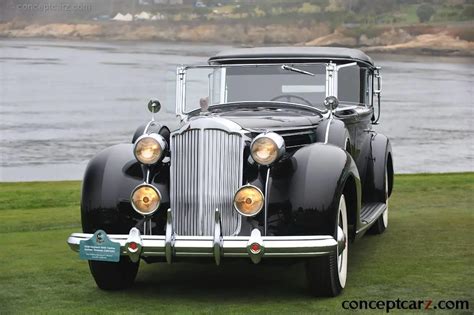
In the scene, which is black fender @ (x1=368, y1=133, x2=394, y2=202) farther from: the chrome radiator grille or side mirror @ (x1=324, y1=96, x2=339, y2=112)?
the chrome radiator grille

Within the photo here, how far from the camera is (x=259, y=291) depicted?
6.70 meters

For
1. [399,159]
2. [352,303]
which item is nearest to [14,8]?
[399,159]

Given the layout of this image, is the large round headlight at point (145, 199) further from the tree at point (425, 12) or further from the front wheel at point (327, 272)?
the tree at point (425, 12)

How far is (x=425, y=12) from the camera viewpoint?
23.6 metres

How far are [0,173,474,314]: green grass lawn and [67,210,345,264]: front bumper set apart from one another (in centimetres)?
36

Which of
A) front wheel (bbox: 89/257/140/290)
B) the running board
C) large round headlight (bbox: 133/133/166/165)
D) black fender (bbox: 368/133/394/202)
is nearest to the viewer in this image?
large round headlight (bbox: 133/133/166/165)

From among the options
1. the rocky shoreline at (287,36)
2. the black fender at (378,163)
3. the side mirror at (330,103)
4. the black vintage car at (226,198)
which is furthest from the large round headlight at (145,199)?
the rocky shoreline at (287,36)

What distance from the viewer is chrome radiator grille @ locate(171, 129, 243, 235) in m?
6.27

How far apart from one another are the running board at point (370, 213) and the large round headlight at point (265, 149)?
131 cm

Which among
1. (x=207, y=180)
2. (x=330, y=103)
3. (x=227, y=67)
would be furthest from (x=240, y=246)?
(x=227, y=67)

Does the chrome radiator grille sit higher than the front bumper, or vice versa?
the chrome radiator grille

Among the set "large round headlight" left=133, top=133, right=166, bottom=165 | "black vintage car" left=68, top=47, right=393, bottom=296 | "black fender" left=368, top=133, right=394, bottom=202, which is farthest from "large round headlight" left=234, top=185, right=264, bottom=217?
"black fender" left=368, top=133, right=394, bottom=202

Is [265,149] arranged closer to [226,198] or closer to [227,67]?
[226,198]

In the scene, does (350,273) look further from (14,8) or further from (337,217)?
(14,8)
